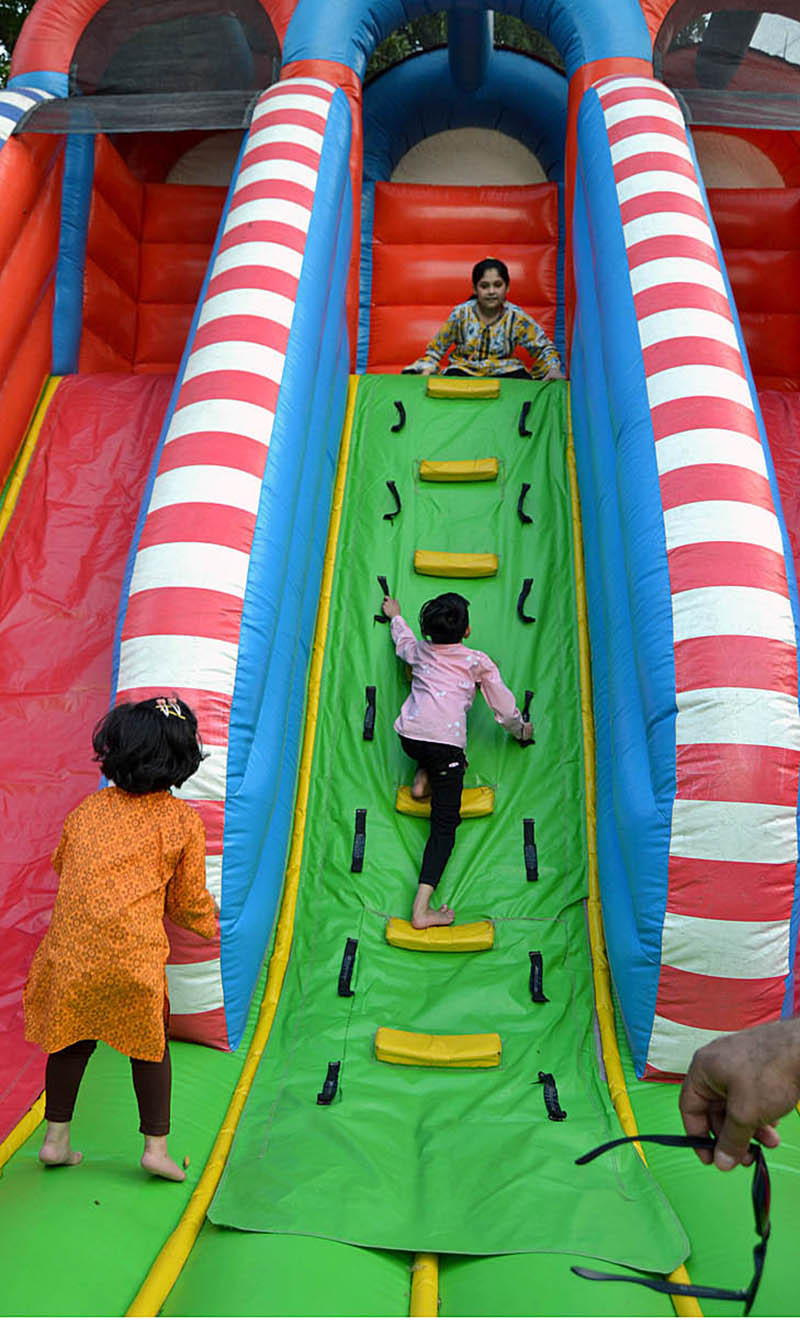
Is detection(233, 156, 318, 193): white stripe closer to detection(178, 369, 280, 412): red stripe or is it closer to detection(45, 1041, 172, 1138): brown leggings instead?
detection(178, 369, 280, 412): red stripe

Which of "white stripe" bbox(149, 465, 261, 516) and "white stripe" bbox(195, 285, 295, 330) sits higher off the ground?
"white stripe" bbox(195, 285, 295, 330)

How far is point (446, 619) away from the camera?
2.32 meters

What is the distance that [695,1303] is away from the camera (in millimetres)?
1240

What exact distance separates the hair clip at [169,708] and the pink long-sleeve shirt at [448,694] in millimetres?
784

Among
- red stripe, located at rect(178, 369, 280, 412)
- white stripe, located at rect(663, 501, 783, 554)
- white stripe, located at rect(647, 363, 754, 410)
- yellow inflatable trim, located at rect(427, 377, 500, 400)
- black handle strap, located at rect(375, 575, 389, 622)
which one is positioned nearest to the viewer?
white stripe, located at rect(663, 501, 783, 554)

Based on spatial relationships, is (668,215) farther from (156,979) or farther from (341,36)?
(156,979)

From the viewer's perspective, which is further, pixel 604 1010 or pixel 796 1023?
pixel 604 1010

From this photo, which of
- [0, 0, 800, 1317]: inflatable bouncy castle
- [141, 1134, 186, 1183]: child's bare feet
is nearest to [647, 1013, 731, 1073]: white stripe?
[0, 0, 800, 1317]: inflatable bouncy castle

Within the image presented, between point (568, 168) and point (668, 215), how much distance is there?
805 mm

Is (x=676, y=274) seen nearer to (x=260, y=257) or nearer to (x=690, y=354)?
(x=690, y=354)

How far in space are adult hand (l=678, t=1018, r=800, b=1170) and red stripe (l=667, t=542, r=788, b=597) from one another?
3.61 feet

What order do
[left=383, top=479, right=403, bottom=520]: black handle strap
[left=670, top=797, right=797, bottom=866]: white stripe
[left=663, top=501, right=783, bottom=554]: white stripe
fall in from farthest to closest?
1. [left=383, top=479, right=403, bottom=520]: black handle strap
2. [left=663, top=501, right=783, bottom=554]: white stripe
3. [left=670, top=797, right=797, bottom=866]: white stripe

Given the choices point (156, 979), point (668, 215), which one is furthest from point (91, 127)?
point (156, 979)

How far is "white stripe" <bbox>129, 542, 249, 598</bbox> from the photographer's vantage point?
192cm
